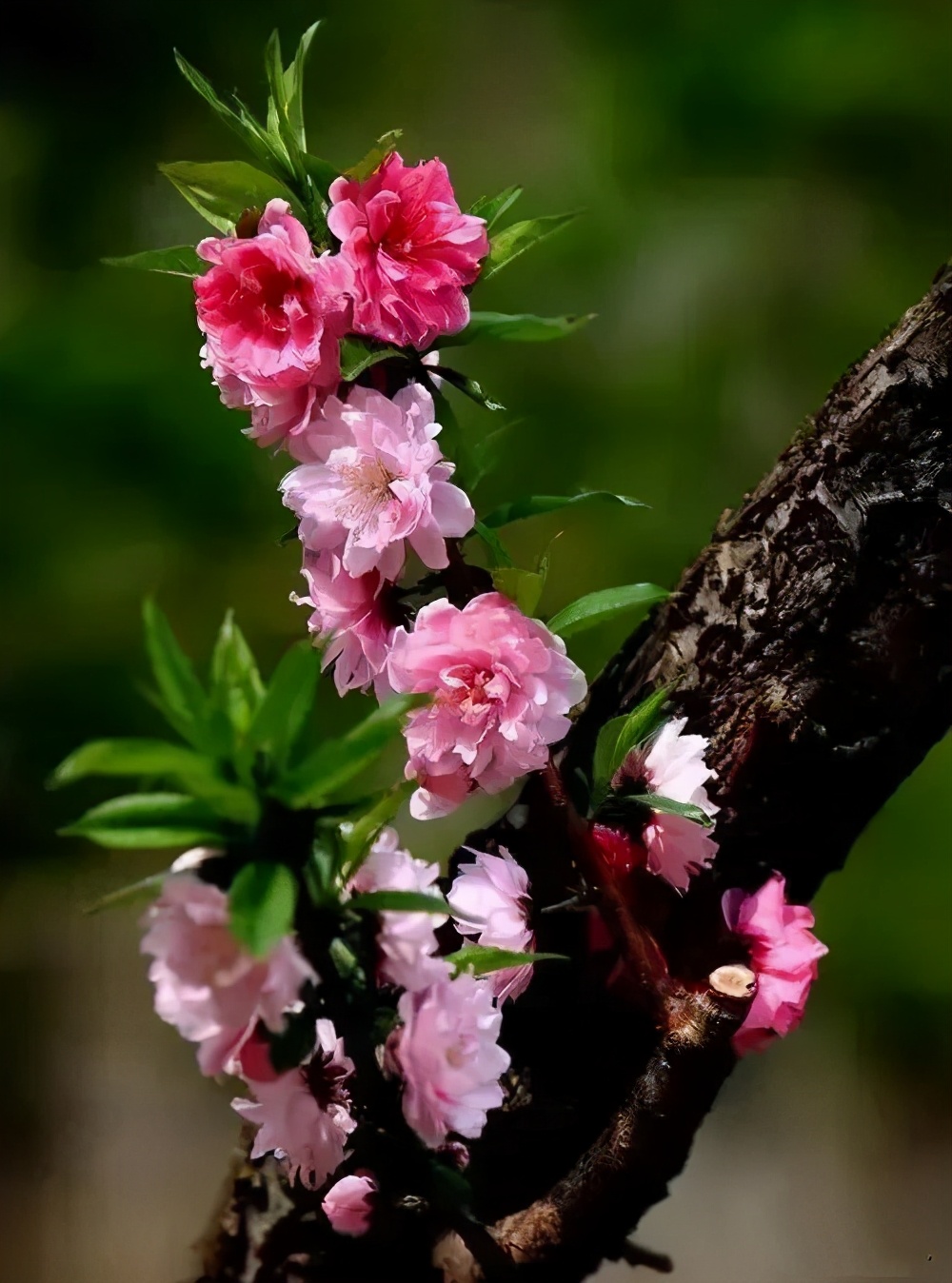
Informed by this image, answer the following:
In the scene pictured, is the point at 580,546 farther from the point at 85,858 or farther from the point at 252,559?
the point at 85,858

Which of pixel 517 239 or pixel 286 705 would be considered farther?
pixel 517 239

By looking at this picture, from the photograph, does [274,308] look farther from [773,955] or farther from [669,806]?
[773,955]

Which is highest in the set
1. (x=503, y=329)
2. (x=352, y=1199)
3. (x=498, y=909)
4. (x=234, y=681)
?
(x=503, y=329)

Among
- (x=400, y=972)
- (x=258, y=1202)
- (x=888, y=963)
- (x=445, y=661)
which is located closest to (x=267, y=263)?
(x=445, y=661)

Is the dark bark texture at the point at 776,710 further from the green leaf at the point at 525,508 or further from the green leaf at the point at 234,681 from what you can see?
the green leaf at the point at 234,681

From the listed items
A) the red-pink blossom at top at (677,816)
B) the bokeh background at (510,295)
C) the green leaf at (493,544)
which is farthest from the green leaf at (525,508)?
the bokeh background at (510,295)

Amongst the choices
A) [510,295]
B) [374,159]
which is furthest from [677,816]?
[510,295]
